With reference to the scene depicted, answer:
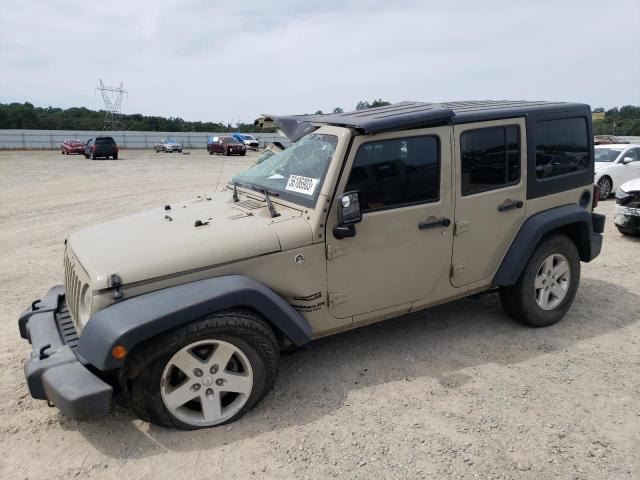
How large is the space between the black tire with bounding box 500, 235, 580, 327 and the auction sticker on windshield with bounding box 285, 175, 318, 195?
7.13 ft

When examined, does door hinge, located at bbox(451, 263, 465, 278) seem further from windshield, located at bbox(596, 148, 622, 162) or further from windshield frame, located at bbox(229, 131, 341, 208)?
windshield, located at bbox(596, 148, 622, 162)

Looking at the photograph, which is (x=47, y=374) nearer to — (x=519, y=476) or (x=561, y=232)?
(x=519, y=476)

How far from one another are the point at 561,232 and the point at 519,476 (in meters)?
2.66

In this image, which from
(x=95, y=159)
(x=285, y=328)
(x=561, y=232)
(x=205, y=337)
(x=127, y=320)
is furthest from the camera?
(x=95, y=159)

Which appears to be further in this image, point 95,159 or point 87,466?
point 95,159

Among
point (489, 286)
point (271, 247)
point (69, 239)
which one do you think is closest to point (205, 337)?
point (271, 247)

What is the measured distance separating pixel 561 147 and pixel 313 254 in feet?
8.90

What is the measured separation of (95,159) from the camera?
109 feet

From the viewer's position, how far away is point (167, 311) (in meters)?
2.82

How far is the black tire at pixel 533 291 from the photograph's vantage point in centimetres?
448

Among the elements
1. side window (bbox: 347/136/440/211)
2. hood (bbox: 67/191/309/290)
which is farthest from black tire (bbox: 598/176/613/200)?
hood (bbox: 67/191/309/290)

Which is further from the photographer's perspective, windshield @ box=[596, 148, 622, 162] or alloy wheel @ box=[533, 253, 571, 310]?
windshield @ box=[596, 148, 622, 162]

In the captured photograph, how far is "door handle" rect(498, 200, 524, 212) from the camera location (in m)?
4.22

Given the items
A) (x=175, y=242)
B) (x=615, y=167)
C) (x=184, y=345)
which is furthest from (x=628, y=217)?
(x=184, y=345)
